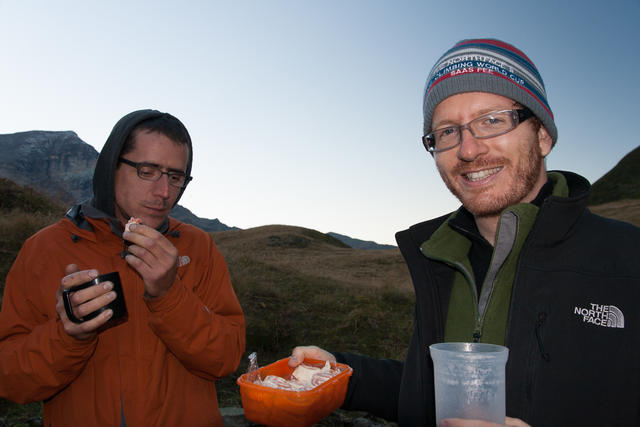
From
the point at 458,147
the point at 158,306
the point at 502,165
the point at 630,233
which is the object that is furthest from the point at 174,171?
the point at 630,233

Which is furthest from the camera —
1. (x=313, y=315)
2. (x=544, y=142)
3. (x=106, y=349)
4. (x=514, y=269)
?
(x=313, y=315)

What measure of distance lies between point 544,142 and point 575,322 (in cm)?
111

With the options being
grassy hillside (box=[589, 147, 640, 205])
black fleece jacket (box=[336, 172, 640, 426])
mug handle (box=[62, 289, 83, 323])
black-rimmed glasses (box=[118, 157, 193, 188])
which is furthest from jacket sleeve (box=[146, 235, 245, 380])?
grassy hillside (box=[589, 147, 640, 205])

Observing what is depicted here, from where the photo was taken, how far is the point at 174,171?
3.00 metres

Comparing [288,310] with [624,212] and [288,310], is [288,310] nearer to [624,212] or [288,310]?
[288,310]

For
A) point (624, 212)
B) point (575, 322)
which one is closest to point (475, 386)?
point (575, 322)

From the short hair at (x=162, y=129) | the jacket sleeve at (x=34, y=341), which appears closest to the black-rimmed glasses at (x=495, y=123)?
the short hair at (x=162, y=129)

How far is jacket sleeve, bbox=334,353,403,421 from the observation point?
2.52 meters

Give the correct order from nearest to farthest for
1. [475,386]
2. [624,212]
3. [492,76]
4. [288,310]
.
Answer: [475,386] → [492,76] → [288,310] → [624,212]

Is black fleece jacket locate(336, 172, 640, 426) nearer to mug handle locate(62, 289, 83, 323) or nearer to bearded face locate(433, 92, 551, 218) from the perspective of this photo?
bearded face locate(433, 92, 551, 218)

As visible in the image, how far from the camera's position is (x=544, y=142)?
7.99 feet

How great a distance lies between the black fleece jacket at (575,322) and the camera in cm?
174

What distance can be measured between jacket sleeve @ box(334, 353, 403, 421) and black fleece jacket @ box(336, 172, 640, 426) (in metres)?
0.88

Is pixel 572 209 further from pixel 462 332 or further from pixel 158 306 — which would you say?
pixel 158 306
